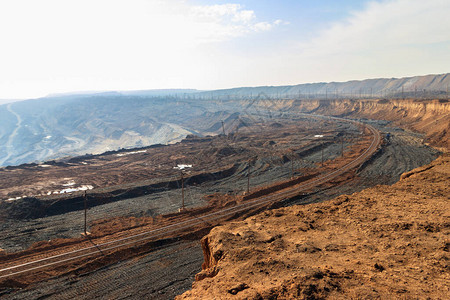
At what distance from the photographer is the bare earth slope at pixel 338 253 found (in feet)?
26.1

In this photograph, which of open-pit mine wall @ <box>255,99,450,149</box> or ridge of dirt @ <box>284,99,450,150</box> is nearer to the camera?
ridge of dirt @ <box>284,99,450,150</box>

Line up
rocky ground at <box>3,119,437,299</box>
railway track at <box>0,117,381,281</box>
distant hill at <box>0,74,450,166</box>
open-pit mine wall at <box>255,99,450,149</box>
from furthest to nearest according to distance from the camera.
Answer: distant hill at <box>0,74,450,166</box>, open-pit mine wall at <box>255,99,450,149</box>, railway track at <box>0,117,381,281</box>, rocky ground at <box>3,119,437,299</box>

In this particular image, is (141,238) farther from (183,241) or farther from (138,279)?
(138,279)

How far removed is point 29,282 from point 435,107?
103630mm

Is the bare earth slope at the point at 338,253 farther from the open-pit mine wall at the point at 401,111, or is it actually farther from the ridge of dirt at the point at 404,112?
the ridge of dirt at the point at 404,112

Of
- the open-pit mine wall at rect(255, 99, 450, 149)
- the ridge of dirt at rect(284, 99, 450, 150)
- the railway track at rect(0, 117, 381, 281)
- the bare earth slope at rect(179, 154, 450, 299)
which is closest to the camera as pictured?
the bare earth slope at rect(179, 154, 450, 299)

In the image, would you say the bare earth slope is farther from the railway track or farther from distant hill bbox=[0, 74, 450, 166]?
distant hill bbox=[0, 74, 450, 166]

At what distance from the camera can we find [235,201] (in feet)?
113

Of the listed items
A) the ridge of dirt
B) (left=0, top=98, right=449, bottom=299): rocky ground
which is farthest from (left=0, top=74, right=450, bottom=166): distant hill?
(left=0, top=98, right=449, bottom=299): rocky ground

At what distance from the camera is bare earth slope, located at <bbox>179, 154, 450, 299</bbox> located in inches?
314

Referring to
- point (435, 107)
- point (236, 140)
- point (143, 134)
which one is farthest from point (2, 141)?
point (435, 107)

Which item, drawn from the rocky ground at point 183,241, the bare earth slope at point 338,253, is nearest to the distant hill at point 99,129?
the rocky ground at point 183,241

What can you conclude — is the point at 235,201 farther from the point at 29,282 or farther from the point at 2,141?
the point at 2,141

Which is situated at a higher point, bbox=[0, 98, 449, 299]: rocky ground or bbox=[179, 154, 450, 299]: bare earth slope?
bbox=[179, 154, 450, 299]: bare earth slope
